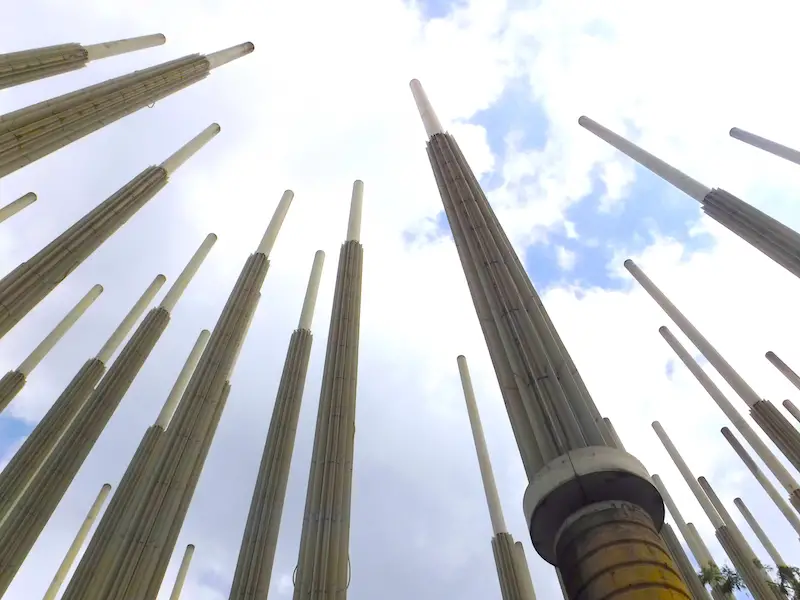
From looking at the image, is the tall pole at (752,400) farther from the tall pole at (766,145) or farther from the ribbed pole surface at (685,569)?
the tall pole at (766,145)

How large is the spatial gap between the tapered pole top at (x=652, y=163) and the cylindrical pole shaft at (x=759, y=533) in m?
17.5

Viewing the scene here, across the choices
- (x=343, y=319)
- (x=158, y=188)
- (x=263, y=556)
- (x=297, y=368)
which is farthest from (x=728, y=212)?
(x=158, y=188)

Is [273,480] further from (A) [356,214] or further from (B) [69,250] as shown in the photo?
(A) [356,214]

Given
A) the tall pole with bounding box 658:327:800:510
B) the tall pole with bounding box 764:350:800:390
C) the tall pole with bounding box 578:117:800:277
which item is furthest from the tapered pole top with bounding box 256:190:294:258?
the tall pole with bounding box 764:350:800:390

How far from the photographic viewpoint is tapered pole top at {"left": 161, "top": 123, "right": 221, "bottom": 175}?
16.0 meters

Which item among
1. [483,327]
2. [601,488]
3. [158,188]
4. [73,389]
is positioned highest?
[158,188]

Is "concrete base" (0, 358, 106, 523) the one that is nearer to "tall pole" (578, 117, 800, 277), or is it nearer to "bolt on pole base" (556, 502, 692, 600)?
"bolt on pole base" (556, 502, 692, 600)

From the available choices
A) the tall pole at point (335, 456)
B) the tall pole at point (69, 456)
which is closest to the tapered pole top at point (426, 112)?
the tall pole at point (335, 456)

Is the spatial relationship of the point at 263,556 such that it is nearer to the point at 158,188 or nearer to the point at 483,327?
the point at 483,327

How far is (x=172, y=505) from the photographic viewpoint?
1095 centimetres

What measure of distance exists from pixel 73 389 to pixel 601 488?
15.0m

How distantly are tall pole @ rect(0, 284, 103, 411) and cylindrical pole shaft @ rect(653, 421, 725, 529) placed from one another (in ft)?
76.4

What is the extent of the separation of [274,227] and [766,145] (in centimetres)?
1494

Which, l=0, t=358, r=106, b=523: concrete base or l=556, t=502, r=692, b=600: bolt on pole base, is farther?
l=0, t=358, r=106, b=523: concrete base
